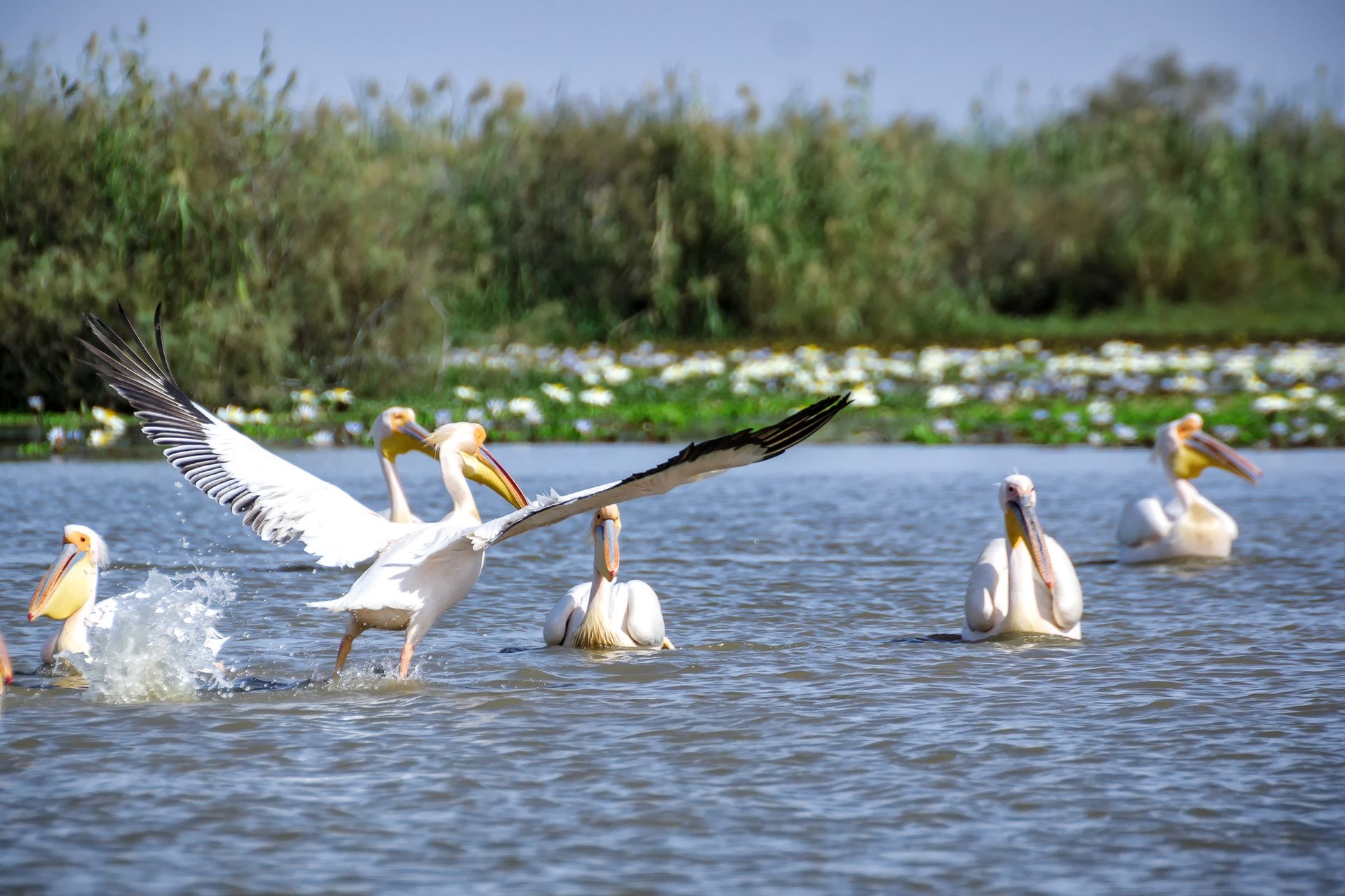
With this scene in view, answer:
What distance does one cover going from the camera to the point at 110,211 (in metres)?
14.0

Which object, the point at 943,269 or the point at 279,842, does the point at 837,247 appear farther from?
the point at 279,842

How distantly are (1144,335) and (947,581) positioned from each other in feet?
47.0

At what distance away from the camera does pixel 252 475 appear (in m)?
6.05

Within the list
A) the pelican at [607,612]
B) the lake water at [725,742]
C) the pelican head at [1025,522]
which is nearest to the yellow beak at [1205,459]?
the lake water at [725,742]

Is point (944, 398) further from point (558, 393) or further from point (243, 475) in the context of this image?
point (243, 475)

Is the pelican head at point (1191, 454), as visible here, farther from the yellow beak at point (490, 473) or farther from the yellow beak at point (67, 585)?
the yellow beak at point (67, 585)

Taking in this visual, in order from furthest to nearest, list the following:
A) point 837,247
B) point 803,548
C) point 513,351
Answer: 1. point 837,247
2. point 513,351
3. point 803,548

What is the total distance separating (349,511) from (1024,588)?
2.35m

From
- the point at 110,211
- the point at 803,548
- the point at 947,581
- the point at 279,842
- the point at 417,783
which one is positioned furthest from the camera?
the point at 110,211

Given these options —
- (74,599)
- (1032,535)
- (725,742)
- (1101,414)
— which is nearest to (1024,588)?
(1032,535)

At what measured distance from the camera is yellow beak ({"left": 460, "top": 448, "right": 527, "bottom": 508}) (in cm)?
615

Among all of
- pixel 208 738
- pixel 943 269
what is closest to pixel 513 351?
pixel 943 269

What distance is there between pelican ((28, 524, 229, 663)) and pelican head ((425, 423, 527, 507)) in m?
1.00

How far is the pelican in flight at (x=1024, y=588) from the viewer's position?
6203 mm
